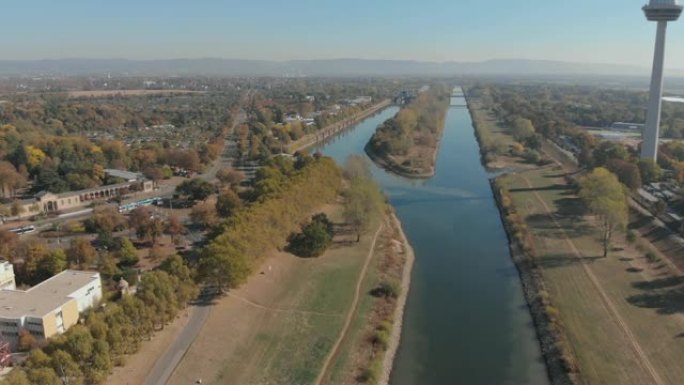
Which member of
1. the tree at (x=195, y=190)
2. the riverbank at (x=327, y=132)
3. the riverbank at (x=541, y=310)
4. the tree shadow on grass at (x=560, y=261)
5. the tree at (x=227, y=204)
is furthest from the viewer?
the riverbank at (x=327, y=132)

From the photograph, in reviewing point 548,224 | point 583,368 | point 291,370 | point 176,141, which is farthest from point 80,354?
point 176,141

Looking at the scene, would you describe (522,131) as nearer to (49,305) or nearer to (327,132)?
(327,132)

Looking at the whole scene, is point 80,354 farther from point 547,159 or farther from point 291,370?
point 547,159

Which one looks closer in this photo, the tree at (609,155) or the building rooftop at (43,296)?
the building rooftop at (43,296)

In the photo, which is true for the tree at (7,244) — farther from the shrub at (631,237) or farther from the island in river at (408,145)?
the island in river at (408,145)

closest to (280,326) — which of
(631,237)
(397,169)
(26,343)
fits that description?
(26,343)

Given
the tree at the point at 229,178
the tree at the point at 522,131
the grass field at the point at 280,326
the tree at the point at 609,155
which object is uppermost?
the tree at the point at 522,131

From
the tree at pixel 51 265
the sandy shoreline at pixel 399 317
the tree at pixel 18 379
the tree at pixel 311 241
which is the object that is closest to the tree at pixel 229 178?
the tree at pixel 311 241
